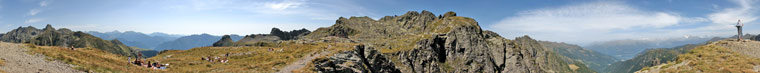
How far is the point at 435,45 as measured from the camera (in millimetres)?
98688

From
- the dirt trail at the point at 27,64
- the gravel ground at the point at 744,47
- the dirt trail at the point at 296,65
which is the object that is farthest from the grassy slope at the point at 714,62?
the dirt trail at the point at 27,64

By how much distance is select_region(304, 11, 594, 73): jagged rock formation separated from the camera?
288 ft

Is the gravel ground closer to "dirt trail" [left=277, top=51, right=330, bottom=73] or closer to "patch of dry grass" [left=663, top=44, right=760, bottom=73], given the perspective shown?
"patch of dry grass" [left=663, top=44, right=760, bottom=73]

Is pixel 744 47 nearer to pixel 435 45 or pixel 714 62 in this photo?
pixel 714 62

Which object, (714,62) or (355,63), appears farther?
(355,63)

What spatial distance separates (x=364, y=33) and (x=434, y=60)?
41.2 meters

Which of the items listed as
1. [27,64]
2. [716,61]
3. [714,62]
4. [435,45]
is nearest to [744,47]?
[716,61]

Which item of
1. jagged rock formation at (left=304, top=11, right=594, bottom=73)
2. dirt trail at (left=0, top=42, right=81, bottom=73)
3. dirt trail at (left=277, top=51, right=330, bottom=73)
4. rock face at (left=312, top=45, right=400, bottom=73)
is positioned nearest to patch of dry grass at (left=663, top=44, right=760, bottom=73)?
dirt trail at (left=277, top=51, right=330, bottom=73)

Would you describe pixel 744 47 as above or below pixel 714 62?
above

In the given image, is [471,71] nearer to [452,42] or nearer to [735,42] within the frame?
[452,42]

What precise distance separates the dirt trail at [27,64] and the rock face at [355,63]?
2421 centimetres

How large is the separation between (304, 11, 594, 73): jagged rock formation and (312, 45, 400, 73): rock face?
765 centimetres

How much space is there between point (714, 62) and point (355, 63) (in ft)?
134

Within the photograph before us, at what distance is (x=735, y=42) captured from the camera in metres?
28.4
